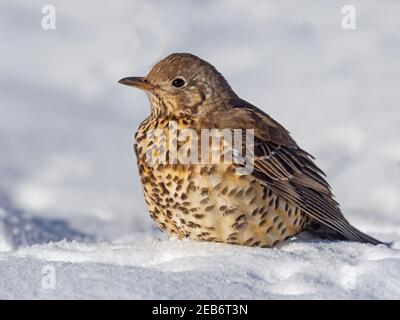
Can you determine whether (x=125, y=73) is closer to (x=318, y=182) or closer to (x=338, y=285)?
(x=318, y=182)

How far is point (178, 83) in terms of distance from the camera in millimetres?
7086

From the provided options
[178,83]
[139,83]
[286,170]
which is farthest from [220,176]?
[139,83]

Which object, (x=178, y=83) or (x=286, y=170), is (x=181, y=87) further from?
(x=286, y=170)

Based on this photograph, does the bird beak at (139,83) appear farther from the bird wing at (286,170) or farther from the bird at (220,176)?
the bird wing at (286,170)

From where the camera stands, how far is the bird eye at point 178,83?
707 centimetres

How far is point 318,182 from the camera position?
7430 millimetres

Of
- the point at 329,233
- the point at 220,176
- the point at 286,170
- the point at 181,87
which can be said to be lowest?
the point at 329,233

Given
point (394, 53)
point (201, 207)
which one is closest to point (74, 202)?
point (201, 207)

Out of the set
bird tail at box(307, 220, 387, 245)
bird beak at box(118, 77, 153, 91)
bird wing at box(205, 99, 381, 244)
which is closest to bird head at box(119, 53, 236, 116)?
bird beak at box(118, 77, 153, 91)

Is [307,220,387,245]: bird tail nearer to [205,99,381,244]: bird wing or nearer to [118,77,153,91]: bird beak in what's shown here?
[205,99,381,244]: bird wing

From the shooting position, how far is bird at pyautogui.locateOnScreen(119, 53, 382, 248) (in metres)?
6.48

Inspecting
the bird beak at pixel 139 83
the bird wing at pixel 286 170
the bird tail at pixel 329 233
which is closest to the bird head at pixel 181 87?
the bird beak at pixel 139 83

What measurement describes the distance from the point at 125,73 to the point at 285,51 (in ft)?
8.87

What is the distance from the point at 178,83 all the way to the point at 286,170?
926mm
